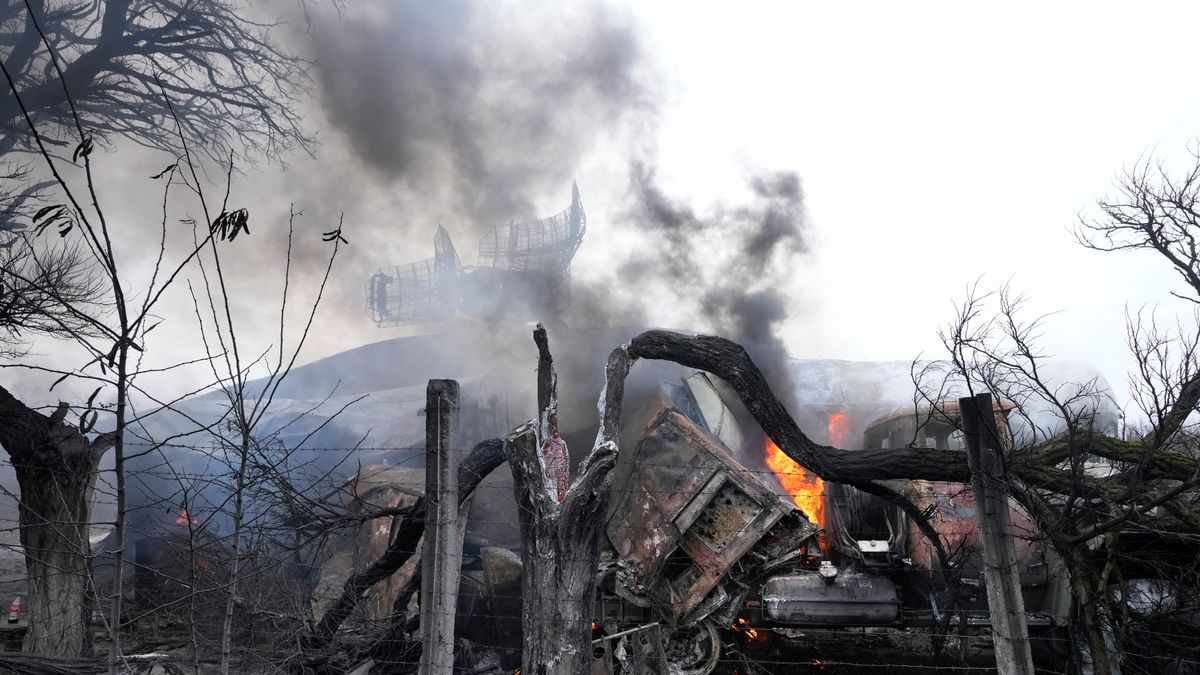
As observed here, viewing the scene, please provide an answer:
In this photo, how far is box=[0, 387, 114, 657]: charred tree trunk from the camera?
718cm

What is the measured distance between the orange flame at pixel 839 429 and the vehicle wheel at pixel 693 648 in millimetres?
13275

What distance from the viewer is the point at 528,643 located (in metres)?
5.75

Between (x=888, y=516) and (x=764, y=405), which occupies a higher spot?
(x=764, y=405)

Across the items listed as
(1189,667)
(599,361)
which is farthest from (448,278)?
(1189,667)

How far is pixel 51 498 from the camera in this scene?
761 centimetres

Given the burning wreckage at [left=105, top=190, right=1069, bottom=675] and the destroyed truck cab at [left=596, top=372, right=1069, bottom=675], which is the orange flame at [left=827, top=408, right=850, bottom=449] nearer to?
the burning wreckage at [left=105, top=190, right=1069, bottom=675]

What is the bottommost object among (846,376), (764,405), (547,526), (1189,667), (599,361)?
(1189,667)

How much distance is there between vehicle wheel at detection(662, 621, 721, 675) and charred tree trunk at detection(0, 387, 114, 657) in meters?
6.11

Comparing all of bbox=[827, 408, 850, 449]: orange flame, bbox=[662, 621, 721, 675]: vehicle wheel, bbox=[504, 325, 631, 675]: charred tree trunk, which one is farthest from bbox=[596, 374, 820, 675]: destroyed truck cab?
bbox=[827, 408, 850, 449]: orange flame

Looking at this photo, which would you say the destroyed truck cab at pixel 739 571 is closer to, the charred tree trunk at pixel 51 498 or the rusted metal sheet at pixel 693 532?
the rusted metal sheet at pixel 693 532

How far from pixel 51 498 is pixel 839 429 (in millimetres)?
19634

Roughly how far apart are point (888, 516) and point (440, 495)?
8268 mm

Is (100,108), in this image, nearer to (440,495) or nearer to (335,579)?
(335,579)

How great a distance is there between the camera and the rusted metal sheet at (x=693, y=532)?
9094 mm
